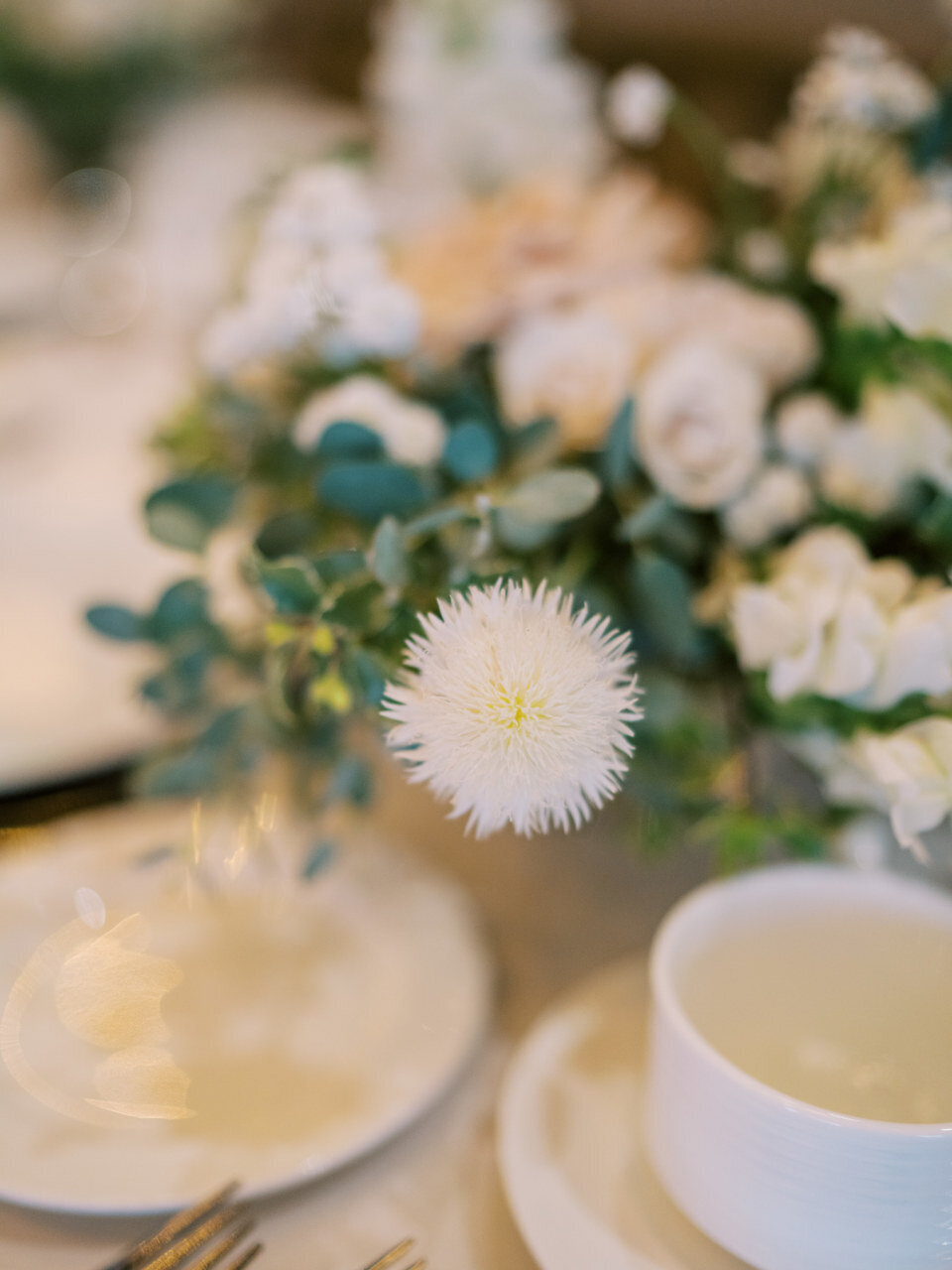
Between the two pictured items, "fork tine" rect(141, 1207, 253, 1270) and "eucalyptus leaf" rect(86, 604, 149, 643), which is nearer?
"fork tine" rect(141, 1207, 253, 1270)

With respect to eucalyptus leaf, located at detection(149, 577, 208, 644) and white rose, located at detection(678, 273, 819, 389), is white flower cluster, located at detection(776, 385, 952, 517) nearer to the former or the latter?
white rose, located at detection(678, 273, 819, 389)

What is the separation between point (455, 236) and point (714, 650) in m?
0.29

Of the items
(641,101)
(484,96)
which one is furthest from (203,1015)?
(484,96)

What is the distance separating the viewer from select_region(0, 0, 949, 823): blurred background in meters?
0.59

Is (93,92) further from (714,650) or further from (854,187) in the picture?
(714,650)

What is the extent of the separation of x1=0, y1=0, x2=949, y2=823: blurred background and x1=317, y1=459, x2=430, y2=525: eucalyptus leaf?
22 centimetres

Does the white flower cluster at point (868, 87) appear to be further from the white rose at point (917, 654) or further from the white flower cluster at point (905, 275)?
the white rose at point (917, 654)

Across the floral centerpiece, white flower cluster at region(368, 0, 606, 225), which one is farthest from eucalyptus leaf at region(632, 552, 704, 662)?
white flower cluster at region(368, 0, 606, 225)

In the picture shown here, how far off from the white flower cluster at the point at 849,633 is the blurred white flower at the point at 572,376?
11 cm

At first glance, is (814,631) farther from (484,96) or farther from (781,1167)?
(484,96)

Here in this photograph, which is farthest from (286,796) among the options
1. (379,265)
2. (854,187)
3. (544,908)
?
(854,187)

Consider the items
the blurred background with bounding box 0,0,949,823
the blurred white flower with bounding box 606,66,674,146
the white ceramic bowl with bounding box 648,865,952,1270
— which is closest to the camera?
the white ceramic bowl with bounding box 648,865,952,1270

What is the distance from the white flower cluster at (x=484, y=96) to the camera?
27.2 inches

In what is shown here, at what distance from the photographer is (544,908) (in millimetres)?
458
